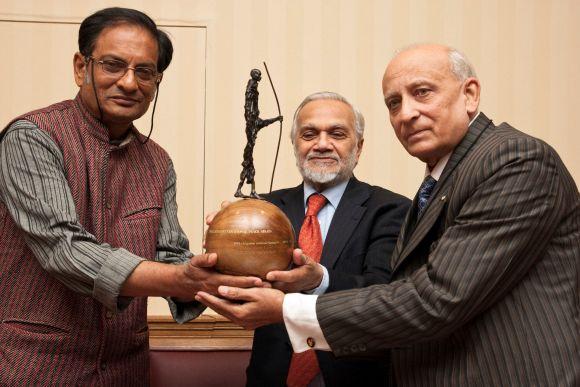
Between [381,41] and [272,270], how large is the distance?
2681 mm

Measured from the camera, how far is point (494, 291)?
6.69 ft

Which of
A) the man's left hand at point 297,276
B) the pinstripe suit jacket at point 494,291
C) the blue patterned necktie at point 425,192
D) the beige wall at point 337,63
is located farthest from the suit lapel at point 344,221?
the beige wall at point 337,63

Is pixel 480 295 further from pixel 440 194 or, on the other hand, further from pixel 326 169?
pixel 326 169

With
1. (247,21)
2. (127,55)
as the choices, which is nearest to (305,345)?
(127,55)

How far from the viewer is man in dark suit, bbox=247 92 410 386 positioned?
2.78 meters

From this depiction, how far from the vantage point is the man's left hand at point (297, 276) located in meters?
2.25

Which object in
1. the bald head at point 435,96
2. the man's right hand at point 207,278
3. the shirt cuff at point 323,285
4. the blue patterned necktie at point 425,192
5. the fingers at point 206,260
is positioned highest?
the bald head at point 435,96

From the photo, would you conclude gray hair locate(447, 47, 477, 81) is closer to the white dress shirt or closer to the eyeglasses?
the white dress shirt

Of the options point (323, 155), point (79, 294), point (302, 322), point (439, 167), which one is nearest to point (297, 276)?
point (302, 322)

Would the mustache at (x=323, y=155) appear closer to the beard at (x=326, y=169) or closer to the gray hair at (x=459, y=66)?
the beard at (x=326, y=169)

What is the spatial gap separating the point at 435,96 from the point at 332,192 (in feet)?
2.93

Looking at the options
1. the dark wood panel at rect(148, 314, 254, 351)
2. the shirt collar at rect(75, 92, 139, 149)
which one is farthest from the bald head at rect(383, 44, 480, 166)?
the dark wood panel at rect(148, 314, 254, 351)

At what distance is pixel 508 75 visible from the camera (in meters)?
4.65

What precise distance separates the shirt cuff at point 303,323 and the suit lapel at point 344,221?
0.67 metres
